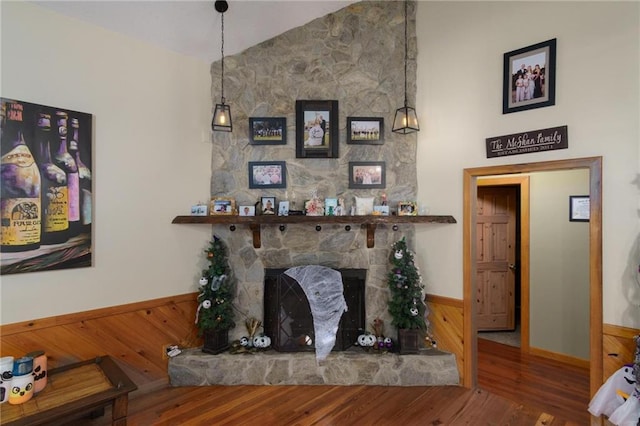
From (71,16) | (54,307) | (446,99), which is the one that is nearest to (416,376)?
(446,99)

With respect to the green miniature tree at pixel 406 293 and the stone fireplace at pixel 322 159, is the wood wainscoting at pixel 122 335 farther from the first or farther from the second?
the green miniature tree at pixel 406 293

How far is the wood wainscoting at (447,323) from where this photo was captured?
9.53 ft

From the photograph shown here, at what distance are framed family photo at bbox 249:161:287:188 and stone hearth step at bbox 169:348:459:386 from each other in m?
1.66

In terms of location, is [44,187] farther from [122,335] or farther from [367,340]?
[367,340]

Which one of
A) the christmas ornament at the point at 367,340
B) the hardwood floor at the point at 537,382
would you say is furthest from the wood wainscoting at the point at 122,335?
the hardwood floor at the point at 537,382

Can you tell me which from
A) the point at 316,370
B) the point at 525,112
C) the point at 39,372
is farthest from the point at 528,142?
the point at 39,372

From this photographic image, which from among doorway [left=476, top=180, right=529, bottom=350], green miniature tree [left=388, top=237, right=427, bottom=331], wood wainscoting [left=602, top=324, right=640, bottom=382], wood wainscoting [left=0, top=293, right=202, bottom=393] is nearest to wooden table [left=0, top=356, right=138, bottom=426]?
wood wainscoting [left=0, top=293, right=202, bottom=393]

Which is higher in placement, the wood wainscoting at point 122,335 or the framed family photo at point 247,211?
the framed family photo at point 247,211

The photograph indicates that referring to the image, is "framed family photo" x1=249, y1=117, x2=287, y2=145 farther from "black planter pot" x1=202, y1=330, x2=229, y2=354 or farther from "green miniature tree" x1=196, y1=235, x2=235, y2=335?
"black planter pot" x1=202, y1=330, x2=229, y2=354

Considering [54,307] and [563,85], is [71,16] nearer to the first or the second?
[54,307]

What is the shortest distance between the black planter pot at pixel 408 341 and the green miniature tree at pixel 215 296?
1.62 metres

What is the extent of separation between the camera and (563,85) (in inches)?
94.6

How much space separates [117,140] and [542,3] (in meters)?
3.66

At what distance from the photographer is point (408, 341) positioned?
9.59ft
